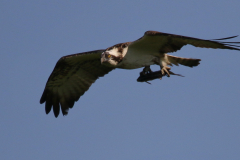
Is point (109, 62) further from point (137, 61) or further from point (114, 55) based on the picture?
point (137, 61)

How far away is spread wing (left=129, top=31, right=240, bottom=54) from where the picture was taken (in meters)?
9.34

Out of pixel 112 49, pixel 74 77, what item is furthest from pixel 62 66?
pixel 112 49

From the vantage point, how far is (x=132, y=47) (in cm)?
1025

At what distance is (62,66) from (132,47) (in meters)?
2.61

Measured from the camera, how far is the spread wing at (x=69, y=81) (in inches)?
470

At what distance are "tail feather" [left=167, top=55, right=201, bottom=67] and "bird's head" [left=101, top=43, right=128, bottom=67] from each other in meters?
1.26

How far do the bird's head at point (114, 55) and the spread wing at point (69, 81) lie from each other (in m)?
1.48

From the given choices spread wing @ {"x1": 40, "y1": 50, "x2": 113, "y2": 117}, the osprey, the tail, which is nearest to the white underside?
the osprey

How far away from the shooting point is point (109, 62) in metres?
10.2

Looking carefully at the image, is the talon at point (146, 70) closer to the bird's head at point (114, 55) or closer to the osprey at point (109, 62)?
the osprey at point (109, 62)

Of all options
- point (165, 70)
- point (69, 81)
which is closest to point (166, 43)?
point (165, 70)

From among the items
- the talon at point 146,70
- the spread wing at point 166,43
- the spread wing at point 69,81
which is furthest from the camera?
the spread wing at point 69,81

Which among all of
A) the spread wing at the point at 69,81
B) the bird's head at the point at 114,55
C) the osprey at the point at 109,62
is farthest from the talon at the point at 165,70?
the spread wing at the point at 69,81

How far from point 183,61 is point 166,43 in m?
0.84
